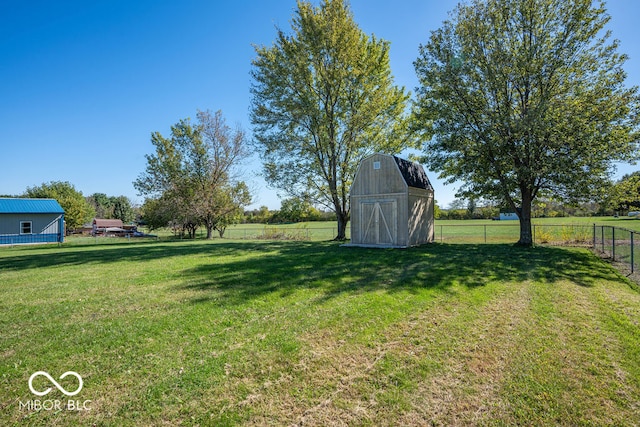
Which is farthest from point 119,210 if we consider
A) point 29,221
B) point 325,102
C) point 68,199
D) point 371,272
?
point 371,272

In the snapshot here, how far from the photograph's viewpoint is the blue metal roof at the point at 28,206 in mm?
25219

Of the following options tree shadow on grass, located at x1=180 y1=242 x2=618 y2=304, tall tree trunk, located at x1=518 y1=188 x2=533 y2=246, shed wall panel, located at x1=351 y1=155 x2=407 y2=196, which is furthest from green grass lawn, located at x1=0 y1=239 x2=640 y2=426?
tall tree trunk, located at x1=518 y1=188 x2=533 y2=246

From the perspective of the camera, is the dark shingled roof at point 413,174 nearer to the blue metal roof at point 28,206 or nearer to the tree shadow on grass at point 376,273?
the tree shadow on grass at point 376,273

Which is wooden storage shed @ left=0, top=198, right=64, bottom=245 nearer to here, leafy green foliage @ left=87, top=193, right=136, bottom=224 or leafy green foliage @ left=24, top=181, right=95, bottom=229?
leafy green foliage @ left=24, top=181, right=95, bottom=229

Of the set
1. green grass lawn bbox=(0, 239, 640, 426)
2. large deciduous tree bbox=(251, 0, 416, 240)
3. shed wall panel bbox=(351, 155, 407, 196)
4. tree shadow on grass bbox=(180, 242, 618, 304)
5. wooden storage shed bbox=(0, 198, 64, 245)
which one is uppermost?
large deciduous tree bbox=(251, 0, 416, 240)

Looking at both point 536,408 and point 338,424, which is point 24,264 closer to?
point 338,424

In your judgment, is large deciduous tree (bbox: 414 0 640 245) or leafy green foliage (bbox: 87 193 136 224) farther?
leafy green foliage (bbox: 87 193 136 224)

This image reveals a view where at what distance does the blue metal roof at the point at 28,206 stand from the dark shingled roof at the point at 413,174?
2871cm

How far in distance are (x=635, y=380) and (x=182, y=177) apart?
31194 millimetres

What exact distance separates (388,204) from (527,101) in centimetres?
797

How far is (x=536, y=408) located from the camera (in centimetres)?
291

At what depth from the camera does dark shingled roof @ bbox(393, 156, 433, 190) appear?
1480 cm

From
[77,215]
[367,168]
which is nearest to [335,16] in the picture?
[367,168]

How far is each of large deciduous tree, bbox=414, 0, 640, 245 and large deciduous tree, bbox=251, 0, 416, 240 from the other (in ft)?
12.7
